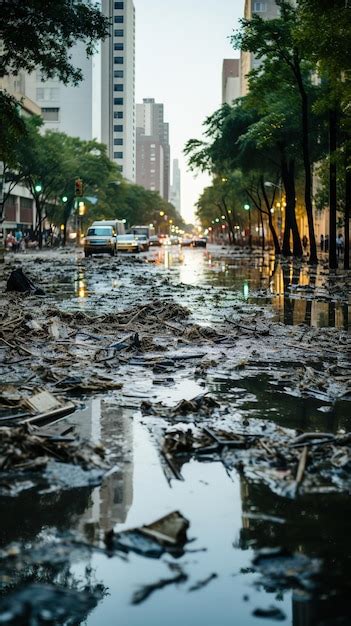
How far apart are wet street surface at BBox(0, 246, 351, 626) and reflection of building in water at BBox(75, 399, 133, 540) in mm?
16

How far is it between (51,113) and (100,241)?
365 feet

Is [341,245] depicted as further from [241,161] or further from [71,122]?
[71,122]

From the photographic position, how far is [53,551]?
13.1 feet

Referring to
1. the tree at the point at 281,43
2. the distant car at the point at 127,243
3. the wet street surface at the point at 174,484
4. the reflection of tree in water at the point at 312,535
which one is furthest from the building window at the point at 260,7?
the reflection of tree in water at the point at 312,535

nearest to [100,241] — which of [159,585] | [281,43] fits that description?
[281,43]

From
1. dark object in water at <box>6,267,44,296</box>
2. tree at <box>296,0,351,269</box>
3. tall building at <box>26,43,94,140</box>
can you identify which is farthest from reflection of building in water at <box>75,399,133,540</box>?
tall building at <box>26,43,94,140</box>

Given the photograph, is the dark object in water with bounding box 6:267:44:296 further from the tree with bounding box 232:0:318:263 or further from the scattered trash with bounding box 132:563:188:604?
the tree with bounding box 232:0:318:263

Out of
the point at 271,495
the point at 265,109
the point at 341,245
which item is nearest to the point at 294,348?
the point at 271,495

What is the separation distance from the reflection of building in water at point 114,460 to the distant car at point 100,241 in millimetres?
47098

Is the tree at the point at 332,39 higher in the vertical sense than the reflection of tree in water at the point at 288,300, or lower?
higher

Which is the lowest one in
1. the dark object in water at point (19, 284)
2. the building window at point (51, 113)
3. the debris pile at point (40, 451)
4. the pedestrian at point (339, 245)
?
the debris pile at point (40, 451)

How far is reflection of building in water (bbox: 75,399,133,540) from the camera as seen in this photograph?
14.7ft

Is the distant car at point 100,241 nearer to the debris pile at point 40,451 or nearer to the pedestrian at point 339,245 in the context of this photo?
the pedestrian at point 339,245

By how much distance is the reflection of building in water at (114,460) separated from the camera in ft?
14.7
